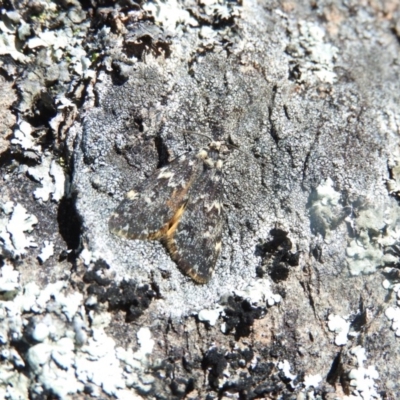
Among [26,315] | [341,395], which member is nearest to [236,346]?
[341,395]

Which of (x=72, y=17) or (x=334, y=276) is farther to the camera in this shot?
(x=72, y=17)

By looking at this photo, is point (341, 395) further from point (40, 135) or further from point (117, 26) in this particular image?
point (117, 26)

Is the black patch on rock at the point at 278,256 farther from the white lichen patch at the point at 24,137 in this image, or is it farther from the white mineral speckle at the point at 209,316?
the white lichen patch at the point at 24,137

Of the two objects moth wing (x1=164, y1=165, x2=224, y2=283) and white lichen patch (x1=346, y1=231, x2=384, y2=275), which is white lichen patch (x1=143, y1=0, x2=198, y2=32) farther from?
white lichen patch (x1=346, y1=231, x2=384, y2=275)

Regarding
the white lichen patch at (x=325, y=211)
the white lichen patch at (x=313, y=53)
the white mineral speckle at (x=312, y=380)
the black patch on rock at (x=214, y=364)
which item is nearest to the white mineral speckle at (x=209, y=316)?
the black patch on rock at (x=214, y=364)

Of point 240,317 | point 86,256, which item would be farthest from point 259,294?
point 86,256

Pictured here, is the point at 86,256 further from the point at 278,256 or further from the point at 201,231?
the point at 278,256

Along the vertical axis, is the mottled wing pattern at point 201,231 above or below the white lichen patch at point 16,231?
above
